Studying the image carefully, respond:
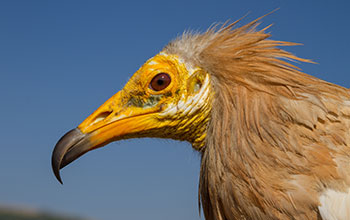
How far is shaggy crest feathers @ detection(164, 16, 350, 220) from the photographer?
3777 mm

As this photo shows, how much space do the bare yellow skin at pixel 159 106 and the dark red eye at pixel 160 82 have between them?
3cm

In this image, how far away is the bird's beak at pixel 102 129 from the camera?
14.9 feet

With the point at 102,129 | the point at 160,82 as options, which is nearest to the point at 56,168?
the point at 102,129

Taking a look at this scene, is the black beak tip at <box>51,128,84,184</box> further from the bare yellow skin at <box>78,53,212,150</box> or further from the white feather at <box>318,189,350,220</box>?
the white feather at <box>318,189,350,220</box>

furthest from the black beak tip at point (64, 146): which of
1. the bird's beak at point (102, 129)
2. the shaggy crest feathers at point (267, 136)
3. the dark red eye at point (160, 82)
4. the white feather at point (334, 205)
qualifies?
the white feather at point (334, 205)

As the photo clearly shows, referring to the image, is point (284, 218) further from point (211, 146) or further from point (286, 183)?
point (211, 146)

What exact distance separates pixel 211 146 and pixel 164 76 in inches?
38.8

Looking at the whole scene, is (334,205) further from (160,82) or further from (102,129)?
(102,129)

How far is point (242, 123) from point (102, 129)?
1514 millimetres

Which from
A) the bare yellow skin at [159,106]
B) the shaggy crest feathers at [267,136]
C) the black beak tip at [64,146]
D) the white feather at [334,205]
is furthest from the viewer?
the bare yellow skin at [159,106]

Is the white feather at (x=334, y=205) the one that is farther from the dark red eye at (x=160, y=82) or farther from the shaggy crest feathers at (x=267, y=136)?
the dark red eye at (x=160, y=82)

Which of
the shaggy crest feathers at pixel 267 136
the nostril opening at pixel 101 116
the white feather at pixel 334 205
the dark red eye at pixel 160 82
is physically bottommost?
the white feather at pixel 334 205

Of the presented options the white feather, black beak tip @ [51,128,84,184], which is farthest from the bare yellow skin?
the white feather

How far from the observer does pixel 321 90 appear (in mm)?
4250
